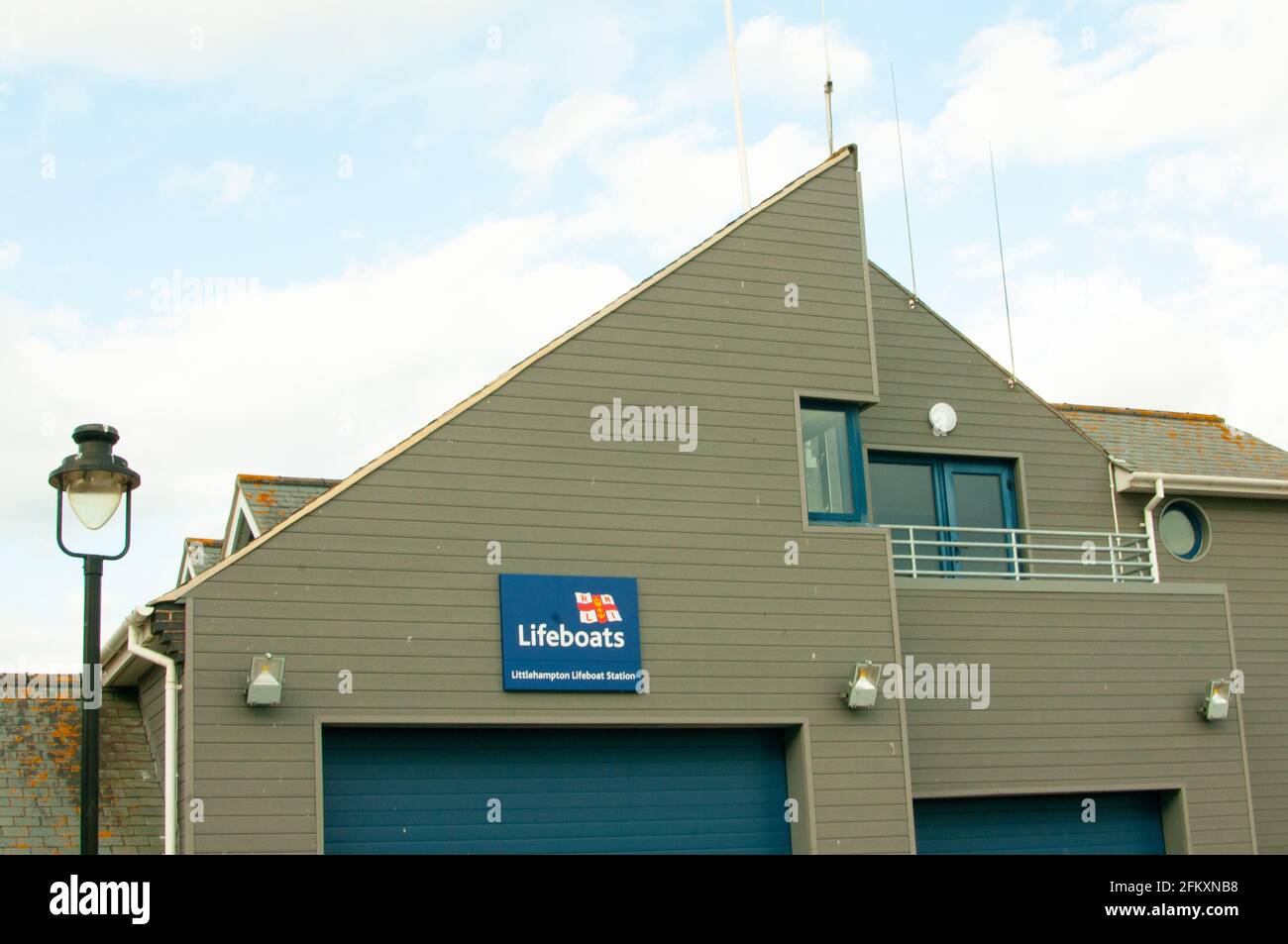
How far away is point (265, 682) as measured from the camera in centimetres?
1462

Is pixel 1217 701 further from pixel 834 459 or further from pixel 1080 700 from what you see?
pixel 834 459

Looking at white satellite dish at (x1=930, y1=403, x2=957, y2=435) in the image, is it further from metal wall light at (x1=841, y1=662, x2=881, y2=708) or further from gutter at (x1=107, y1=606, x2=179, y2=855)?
gutter at (x1=107, y1=606, x2=179, y2=855)

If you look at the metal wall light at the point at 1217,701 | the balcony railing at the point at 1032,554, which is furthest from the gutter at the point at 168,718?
the metal wall light at the point at 1217,701

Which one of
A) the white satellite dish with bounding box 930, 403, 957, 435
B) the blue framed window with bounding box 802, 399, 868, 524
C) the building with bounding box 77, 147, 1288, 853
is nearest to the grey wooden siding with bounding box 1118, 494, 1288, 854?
the building with bounding box 77, 147, 1288, 853

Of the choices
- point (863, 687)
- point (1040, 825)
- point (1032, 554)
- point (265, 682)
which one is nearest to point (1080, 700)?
point (1040, 825)

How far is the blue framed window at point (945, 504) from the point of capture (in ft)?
66.5

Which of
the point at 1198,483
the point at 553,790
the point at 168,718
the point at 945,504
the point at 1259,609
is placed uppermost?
the point at 1198,483

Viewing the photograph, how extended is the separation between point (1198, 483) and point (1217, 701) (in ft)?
11.2

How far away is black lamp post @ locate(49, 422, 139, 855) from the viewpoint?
1048 centimetres

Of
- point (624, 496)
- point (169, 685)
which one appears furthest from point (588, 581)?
point (169, 685)

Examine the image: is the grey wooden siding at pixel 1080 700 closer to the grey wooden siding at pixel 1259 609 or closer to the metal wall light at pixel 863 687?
the metal wall light at pixel 863 687
